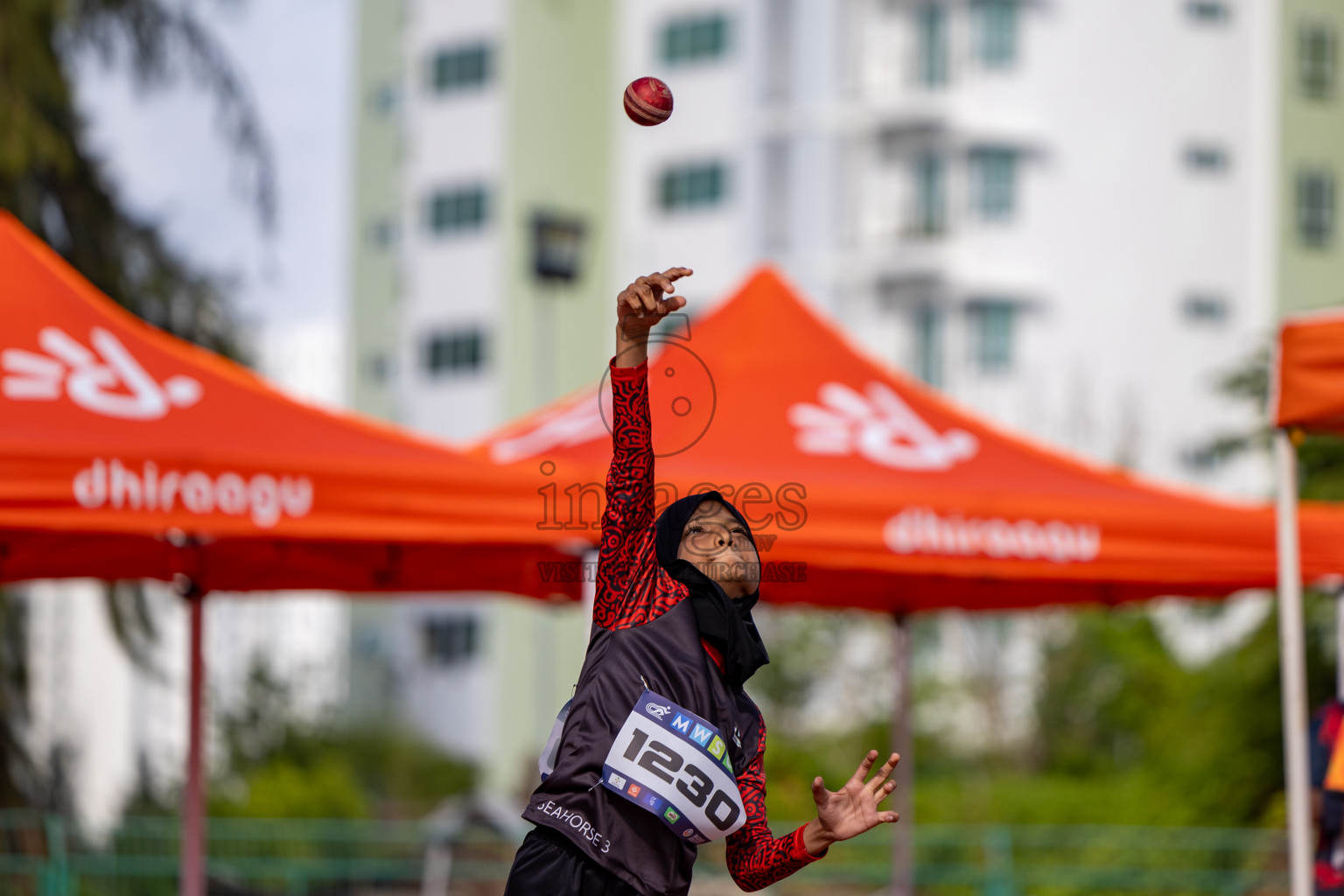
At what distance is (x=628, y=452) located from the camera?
339 centimetres

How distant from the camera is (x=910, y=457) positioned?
6.73 m

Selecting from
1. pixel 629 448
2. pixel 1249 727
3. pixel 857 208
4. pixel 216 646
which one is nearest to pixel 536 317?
pixel 857 208

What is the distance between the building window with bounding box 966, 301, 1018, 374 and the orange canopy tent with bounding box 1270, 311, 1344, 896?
27555 millimetres

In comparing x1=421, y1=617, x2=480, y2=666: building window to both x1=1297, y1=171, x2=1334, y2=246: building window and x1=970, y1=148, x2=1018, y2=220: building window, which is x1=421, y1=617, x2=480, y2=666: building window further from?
x1=1297, y1=171, x2=1334, y2=246: building window

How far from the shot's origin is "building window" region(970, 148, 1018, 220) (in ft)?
112

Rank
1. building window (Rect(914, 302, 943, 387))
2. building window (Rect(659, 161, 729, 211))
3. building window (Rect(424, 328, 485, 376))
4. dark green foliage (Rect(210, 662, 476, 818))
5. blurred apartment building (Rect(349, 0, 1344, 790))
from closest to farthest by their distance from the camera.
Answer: dark green foliage (Rect(210, 662, 476, 818)), building window (Rect(914, 302, 943, 387)), blurred apartment building (Rect(349, 0, 1344, 790)), building window (Rect(659, 161, 729, 211)), building window (Rect(424, 328, 485, 376))

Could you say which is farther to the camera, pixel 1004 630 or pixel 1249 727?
pixel 1004 630

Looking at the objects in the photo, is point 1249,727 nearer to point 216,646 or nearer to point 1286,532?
point 1286,532

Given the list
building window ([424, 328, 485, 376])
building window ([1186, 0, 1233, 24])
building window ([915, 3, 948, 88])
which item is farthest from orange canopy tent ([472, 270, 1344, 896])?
building window ([424, 328, 485, 376])

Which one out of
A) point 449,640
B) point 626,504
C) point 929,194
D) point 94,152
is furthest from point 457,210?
point 626,504

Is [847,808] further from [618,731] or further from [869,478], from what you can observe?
[869,478]

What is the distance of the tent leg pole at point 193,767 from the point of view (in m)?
6.87

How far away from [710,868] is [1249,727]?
4784 millimetres

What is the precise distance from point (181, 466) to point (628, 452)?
264 centimetres
